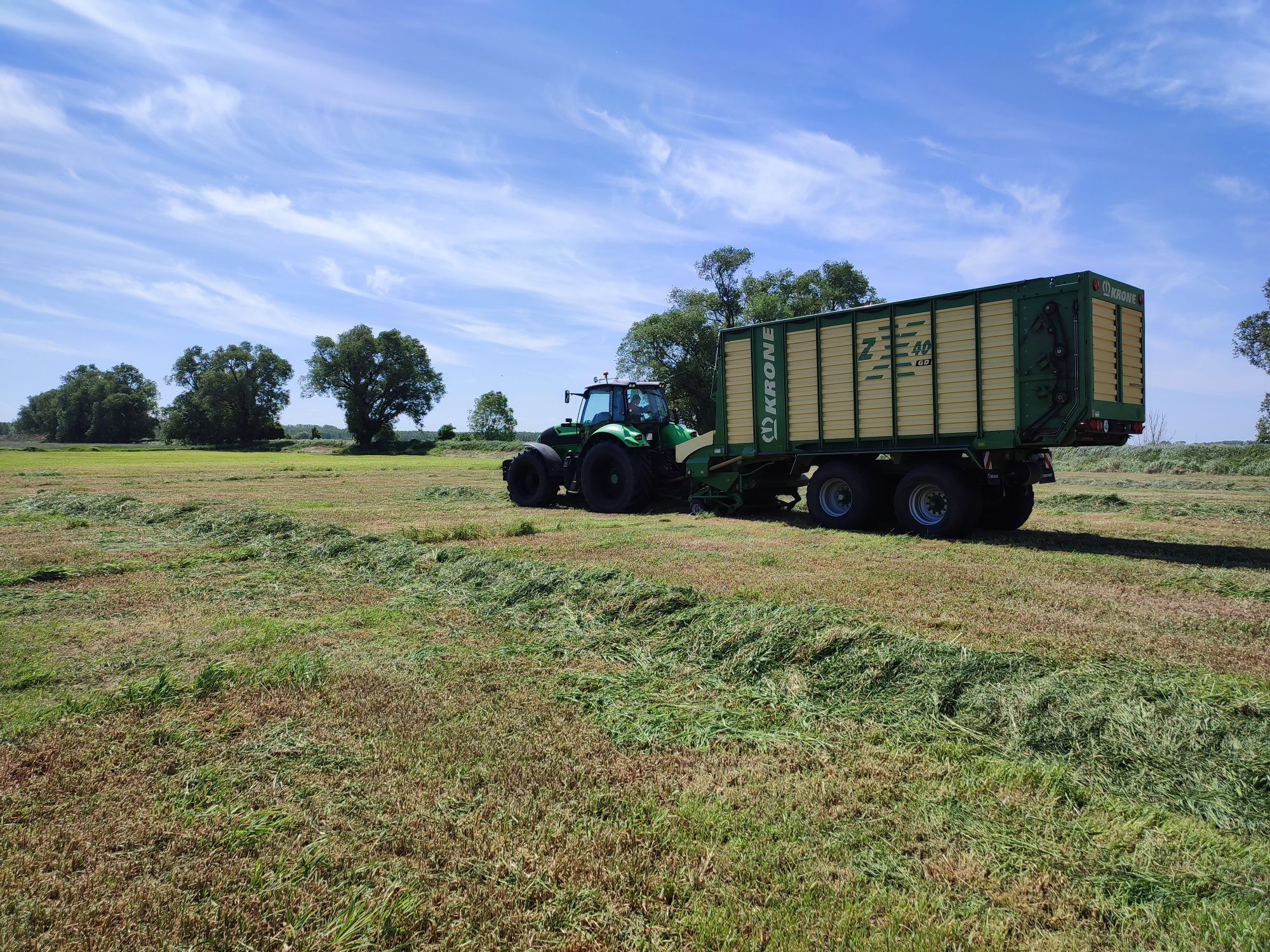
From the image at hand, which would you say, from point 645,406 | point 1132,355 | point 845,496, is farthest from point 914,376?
point 645,406

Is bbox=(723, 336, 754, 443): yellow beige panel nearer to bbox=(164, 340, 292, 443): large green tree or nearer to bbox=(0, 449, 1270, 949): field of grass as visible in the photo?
bbox=(0, 449, 1270, 949): field of grass

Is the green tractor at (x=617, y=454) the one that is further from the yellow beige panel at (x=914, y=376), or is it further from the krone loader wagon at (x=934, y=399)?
the yellow beige panel at (x=914, y=376)

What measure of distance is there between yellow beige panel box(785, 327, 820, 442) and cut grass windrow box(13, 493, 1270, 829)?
6194mm

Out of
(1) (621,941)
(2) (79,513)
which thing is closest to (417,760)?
(1) (621,941)

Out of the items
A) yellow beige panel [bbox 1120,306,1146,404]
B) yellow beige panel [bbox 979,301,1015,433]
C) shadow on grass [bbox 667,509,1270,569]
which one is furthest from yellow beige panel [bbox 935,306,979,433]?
yellow beige panel [bbox 1120,306,1146,404]

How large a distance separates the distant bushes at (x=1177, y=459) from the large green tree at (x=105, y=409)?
9961cm

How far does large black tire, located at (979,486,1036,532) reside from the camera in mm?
11367

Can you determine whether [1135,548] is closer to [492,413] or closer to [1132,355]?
[1132,355]

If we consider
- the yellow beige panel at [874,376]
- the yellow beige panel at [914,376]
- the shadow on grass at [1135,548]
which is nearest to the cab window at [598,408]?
the yellow beige panel at [874,376]

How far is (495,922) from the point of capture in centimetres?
253

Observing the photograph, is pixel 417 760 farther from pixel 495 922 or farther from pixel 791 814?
pixel 791 814

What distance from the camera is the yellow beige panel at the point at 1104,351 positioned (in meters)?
9.74

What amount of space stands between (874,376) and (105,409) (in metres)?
105

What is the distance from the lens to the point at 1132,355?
34.2 feet
